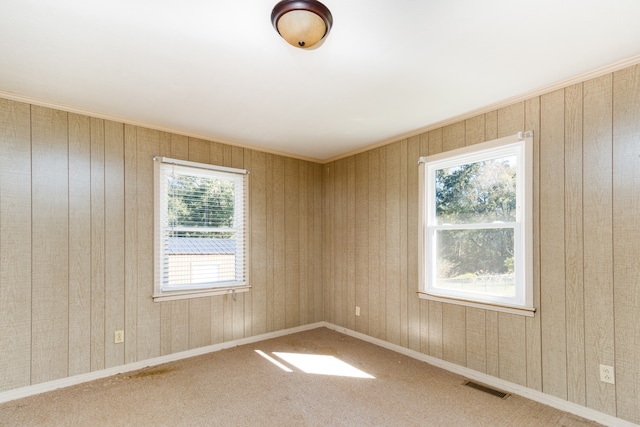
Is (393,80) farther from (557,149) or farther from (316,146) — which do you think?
(316,146)

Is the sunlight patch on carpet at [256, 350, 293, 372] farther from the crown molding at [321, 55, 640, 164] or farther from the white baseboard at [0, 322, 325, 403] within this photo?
the crown molding at [321, 55, 640, 164]

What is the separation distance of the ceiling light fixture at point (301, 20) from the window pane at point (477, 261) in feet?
7.34

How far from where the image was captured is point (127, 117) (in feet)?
10.3

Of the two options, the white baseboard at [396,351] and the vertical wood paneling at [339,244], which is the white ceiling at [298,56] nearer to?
the vertical wood paneling at [339,244]

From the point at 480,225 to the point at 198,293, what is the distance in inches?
115

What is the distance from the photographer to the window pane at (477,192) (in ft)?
9.23

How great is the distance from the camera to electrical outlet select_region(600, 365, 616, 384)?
86.7 inches

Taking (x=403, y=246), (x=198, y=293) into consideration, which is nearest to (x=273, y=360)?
(x=198, y=293)

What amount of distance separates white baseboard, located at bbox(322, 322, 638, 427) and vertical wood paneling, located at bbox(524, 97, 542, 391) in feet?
0.25

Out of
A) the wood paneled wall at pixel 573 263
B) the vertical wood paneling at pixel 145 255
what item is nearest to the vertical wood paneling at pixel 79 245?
the vertical wood paneling at pixel 145 255

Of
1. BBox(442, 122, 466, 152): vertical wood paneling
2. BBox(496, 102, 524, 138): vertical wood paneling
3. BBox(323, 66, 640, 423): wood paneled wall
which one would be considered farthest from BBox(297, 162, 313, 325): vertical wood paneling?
BBox(496, 102, 524, 138): vertical wood paneling

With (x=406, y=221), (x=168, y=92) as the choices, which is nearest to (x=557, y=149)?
(x=406, y=221)

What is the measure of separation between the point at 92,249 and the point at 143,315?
2.59ft

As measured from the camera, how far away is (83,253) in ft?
9.61
